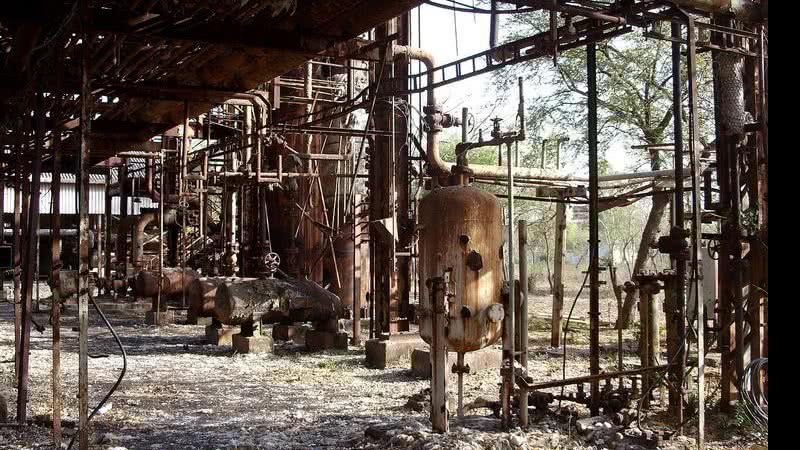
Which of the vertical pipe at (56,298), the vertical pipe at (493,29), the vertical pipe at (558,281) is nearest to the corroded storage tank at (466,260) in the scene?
the vertical pipe at (493,29)

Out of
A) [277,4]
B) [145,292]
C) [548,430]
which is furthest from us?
[145,292]

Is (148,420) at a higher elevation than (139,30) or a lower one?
lower

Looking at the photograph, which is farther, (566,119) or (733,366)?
(566,119)

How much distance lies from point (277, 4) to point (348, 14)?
710 mm

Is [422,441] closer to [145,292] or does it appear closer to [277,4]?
[277,4]

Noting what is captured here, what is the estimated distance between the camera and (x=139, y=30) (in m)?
6.64

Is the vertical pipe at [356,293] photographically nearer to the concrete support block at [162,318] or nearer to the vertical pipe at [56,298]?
the concrete support block at [162,318]

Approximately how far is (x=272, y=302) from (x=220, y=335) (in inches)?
57.4

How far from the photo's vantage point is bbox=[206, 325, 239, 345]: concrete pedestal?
15297 mm

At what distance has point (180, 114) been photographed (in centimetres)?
1113

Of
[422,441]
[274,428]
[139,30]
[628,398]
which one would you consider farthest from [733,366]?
[139,30]

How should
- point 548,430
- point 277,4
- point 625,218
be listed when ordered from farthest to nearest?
point 625,218 → point 548,430 → point 277,4

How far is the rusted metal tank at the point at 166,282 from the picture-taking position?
66.0 feet

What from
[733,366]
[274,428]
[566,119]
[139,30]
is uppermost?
[566,119]
